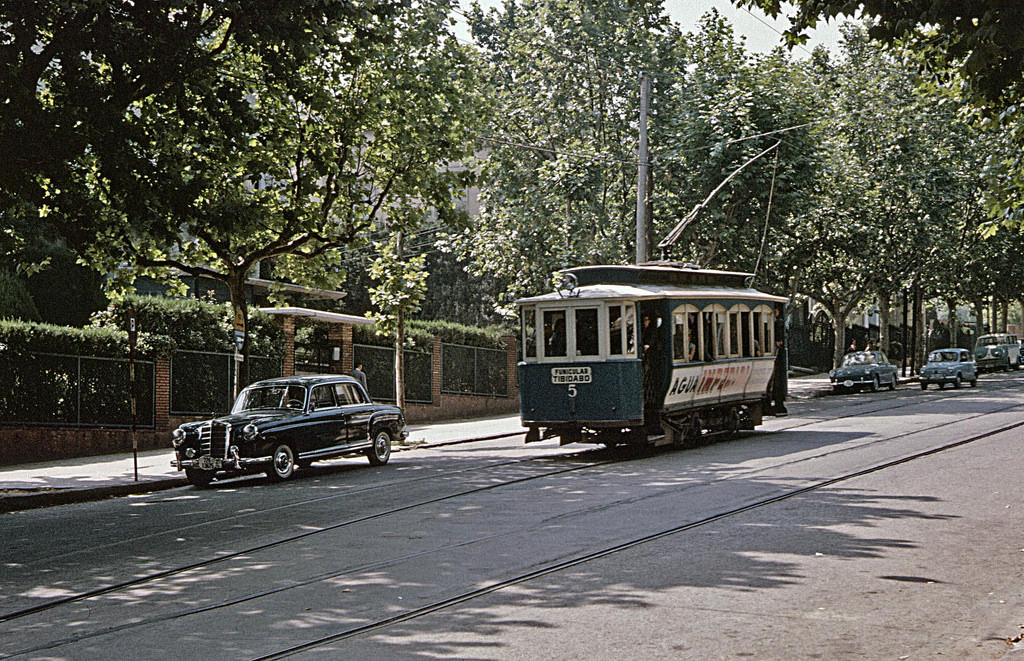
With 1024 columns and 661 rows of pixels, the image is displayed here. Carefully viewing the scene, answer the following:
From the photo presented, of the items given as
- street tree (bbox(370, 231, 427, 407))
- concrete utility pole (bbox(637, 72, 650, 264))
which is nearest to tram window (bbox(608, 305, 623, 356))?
street tree (bbox(370, 231, 427, 407))

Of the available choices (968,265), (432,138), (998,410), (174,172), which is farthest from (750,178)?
(968,265)

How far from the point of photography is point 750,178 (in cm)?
3409

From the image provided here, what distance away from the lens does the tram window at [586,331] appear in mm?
19891

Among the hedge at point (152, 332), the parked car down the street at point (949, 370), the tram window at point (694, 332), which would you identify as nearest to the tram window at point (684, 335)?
the tram window at point (694, 332)

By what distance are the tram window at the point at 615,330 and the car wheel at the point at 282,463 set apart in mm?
5757

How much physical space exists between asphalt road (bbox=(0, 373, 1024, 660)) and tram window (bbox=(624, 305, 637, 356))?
8.21ft

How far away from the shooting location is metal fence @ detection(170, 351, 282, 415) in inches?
995

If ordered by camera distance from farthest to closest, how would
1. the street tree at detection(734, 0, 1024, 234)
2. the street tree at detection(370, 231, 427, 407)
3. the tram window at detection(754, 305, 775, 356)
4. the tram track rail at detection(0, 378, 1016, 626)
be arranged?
1. the street tree at detection(370, 231, 427, 407)
2. the tram window at detection(754, 305, 775, 356)
3. the tram track rail at detection(0, 378, 1016, 626)
4. the street tree at detection(734, 0, 1024, 234)

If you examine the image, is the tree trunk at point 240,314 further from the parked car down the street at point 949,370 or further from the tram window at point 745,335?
the parked car down the street at point 949,370

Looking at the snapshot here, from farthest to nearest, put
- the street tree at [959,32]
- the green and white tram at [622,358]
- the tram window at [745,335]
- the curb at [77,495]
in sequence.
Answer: the tram window at [745,335], the green and white tram at [622,358], the curb at [77,495], the street tree at [959,32]

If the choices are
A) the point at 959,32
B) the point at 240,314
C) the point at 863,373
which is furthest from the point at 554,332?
the point at 863,373

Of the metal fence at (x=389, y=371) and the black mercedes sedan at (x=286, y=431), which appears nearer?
the black mercedes sedan at (x=286, y=431)

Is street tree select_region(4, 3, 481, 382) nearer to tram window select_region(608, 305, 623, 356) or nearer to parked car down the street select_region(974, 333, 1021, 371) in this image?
tram window select_region(608, 305, 623, 356)

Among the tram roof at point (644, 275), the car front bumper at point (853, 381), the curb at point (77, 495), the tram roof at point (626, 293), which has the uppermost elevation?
the tram roof at point (644, 275)
